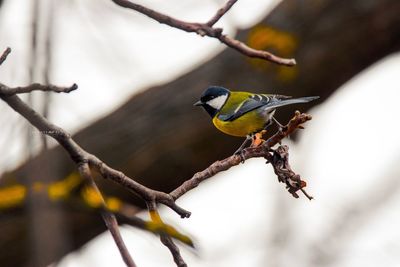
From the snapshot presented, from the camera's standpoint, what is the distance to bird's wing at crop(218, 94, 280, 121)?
3533 millimetres

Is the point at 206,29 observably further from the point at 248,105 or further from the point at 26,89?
the point at 248,105

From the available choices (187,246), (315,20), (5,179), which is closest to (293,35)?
(315,20)

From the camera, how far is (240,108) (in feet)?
12.2

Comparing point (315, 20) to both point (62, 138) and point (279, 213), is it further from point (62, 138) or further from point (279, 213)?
point (62, 138)

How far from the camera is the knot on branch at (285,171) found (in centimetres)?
211

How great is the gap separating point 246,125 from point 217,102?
70 cm

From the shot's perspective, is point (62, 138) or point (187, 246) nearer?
point (187, 246)

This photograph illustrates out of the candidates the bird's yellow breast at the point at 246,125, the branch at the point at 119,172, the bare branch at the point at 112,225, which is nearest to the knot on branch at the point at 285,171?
the branch at the point at 119,172

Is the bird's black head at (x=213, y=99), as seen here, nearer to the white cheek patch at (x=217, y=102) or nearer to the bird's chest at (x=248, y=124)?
the white cheek patch at (x=217, y=102)

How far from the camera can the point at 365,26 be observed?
13.8ft

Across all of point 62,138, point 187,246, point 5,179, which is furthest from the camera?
point 5,179

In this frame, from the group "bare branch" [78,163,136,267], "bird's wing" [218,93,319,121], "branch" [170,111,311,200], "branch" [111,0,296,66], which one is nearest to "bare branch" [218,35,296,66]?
"branch" [111,0,296,66]

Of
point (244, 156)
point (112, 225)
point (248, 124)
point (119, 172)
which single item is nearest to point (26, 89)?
point (119, 172)

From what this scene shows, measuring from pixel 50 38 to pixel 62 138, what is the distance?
33cm
